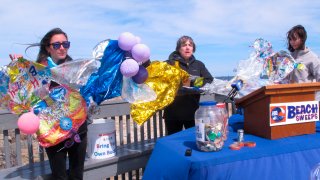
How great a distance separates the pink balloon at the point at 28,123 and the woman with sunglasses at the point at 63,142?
0.33 m

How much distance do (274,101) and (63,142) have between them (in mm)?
1534

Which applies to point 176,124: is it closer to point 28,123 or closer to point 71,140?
point 71,140

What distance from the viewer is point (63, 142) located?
8.30 ft

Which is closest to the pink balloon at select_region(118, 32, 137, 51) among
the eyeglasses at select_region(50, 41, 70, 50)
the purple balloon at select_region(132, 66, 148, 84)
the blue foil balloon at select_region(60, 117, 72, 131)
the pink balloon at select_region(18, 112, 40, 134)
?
the purple balloon at select_region(132, 66, 148, 84)

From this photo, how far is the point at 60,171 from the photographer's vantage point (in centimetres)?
262

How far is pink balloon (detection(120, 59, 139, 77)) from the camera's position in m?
2.54

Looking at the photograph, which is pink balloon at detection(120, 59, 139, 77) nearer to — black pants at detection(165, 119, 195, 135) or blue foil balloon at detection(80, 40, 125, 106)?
blue foil balloon at detection(80, 40, 125, 106)

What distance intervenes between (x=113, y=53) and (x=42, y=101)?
63 cm

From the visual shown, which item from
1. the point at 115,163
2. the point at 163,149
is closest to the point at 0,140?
the point at 115,163

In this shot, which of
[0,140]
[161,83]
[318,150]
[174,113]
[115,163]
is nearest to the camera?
[318,150]

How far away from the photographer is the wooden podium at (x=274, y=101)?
2.14m

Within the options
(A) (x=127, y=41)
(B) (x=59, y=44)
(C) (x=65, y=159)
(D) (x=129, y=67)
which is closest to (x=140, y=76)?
(D) (x=129, y=67)

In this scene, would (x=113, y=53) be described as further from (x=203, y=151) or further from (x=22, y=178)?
(x=22, y=178)

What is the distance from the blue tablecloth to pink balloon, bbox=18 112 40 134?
82cm
